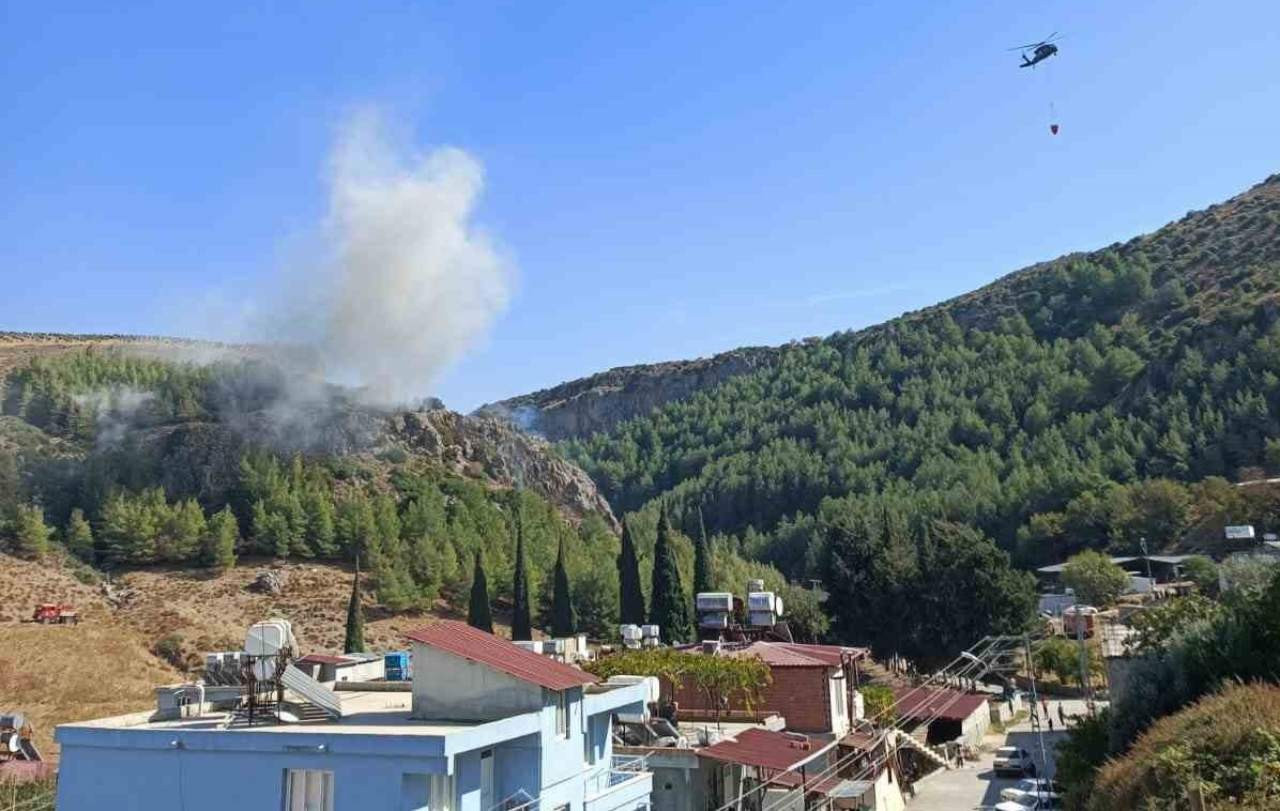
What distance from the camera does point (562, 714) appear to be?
61.8 ft

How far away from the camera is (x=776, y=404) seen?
6713 inches

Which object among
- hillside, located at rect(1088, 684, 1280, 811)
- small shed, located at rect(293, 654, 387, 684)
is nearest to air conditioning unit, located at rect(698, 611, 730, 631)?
small shed, located at rect(293, 654, 387, 684)

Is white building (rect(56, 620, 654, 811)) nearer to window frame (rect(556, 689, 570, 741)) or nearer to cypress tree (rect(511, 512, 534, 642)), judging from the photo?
window frame (rect(556, 689, 570, 741))

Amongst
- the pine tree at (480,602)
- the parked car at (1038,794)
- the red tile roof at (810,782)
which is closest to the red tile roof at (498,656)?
the red tile roof at (810,782)

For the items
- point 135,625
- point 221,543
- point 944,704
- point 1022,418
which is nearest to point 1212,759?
point 944,704

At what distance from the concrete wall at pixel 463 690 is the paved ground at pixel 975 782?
51.0ft

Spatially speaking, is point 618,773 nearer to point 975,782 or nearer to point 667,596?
point 975,782

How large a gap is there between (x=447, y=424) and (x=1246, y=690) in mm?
92767

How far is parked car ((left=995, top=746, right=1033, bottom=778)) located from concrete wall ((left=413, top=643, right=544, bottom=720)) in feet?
74.3

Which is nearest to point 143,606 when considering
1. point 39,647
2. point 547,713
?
point 39,647

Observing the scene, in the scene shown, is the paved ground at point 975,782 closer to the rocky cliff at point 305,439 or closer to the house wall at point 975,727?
the house wall at point 975,727

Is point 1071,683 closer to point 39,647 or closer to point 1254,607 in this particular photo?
point 1254,607

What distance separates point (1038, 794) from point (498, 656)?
636 inches

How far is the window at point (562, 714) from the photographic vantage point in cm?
1861
